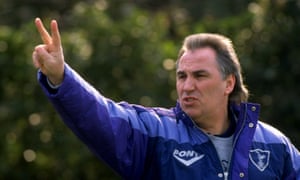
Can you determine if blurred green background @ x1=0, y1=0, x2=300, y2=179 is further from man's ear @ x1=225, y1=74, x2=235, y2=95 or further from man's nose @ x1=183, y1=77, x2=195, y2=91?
man's nose @ x1=183, y1=77, x2=195, y2=91

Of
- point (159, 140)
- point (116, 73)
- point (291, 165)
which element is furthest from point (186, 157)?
point (116, 73)

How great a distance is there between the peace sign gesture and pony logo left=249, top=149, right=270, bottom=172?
3.68ft

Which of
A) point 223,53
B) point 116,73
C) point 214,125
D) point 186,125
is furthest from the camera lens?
point 116,73

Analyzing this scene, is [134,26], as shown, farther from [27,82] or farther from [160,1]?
[160,1]

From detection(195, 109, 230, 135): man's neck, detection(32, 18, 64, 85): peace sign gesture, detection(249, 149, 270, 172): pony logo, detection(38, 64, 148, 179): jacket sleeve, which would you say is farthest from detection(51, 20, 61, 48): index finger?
detection(249, 149, 270, 172): pony logo

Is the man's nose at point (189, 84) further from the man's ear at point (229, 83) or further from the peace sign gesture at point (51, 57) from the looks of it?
the peace sign gesture at point (51, 57)

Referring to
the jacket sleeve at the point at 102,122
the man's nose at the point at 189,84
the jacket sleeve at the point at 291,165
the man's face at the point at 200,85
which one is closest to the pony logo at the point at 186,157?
the jacket sleeve at the point at 102,122

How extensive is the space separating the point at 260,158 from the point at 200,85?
1.56 ft

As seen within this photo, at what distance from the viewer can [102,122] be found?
4.20 metres

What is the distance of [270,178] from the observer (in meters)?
4.59

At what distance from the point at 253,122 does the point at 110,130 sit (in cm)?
84

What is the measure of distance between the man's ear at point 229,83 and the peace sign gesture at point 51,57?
1.20 metres

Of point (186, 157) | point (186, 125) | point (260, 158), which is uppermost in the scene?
point (186, 125)

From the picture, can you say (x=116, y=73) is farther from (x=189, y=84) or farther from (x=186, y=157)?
(x=186, y=157)
